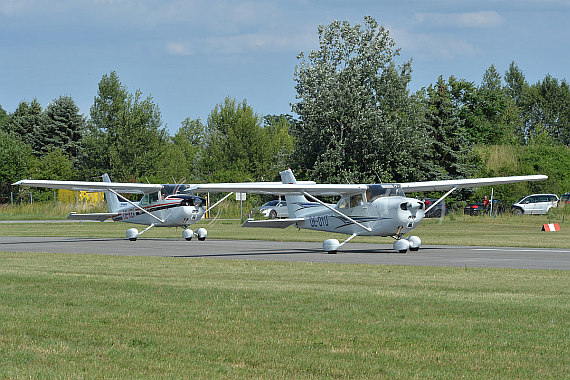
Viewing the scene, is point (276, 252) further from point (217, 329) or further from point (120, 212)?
point (217, 329)

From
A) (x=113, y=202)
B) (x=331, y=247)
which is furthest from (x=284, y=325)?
(x=113, y=202)

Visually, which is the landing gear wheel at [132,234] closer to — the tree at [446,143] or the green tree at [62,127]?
the tree at [446,143]

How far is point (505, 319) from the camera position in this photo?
959cm

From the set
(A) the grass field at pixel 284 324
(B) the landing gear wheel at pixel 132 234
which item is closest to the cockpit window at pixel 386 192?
(A) the grass field at pixel 284 324

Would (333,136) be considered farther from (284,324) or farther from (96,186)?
(284,324)

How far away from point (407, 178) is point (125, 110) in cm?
2946

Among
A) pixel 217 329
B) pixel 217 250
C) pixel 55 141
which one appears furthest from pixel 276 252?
pixel 55 141

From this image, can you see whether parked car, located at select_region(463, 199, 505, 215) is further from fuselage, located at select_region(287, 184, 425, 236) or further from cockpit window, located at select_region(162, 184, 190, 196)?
fuselage, located at select_region(287, 184, 425, 236)

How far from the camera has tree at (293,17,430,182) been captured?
50812 mm

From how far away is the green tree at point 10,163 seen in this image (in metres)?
74.2

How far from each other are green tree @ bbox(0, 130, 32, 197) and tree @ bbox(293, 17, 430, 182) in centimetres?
3419

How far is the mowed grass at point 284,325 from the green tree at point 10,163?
62.9 metres

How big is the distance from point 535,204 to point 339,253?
37.1 meters

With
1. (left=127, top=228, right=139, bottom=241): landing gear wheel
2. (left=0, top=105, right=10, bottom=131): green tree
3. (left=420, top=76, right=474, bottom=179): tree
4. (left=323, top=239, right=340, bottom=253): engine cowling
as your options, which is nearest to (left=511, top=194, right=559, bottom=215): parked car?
(left=420, top=76, right=474, bottom=179): tree
